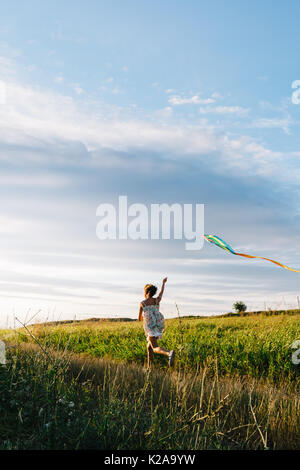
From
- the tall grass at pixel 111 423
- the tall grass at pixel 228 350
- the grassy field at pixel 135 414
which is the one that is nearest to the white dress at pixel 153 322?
the tall grass at pixel 228 350

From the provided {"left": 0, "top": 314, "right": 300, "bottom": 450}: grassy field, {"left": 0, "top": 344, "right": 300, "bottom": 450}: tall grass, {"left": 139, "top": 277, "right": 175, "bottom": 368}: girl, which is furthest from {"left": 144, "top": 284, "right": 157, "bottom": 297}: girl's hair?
{"left": 0, "top": 344, "right": 300, "bottom": 450}: tall grass

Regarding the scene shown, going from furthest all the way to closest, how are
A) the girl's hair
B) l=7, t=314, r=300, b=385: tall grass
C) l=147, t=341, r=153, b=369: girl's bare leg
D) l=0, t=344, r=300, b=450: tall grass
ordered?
the girl's hair
l=147, t=341, r=153, b=369: girl's bare leg
l=7, t=314, r=300, b=385: tall grass
l=0, t=344, r=300, b=450: tall grass

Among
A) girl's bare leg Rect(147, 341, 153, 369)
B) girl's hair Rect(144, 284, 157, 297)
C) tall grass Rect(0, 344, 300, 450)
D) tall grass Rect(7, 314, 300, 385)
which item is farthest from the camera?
girl's hair Rect(144, 284, 157, 297)

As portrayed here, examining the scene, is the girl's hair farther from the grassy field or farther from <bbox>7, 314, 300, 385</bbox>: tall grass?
the grassy field

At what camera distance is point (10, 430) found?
13.4 ft

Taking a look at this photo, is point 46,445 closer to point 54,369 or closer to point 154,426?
point 154,426

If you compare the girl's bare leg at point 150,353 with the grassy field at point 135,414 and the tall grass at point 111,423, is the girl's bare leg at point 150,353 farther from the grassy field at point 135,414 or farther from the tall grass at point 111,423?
the tall grass at point 111,423

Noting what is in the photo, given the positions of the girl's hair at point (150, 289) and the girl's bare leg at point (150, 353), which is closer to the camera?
the girl's bare leg at point (150, 353)

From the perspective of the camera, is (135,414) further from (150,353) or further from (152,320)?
(150,353)

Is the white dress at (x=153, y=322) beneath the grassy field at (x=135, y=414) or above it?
above

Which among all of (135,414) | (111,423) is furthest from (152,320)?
(111,423)

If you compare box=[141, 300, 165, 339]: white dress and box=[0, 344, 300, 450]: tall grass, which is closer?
box=[0, 344, 300, 450]: tall grass
